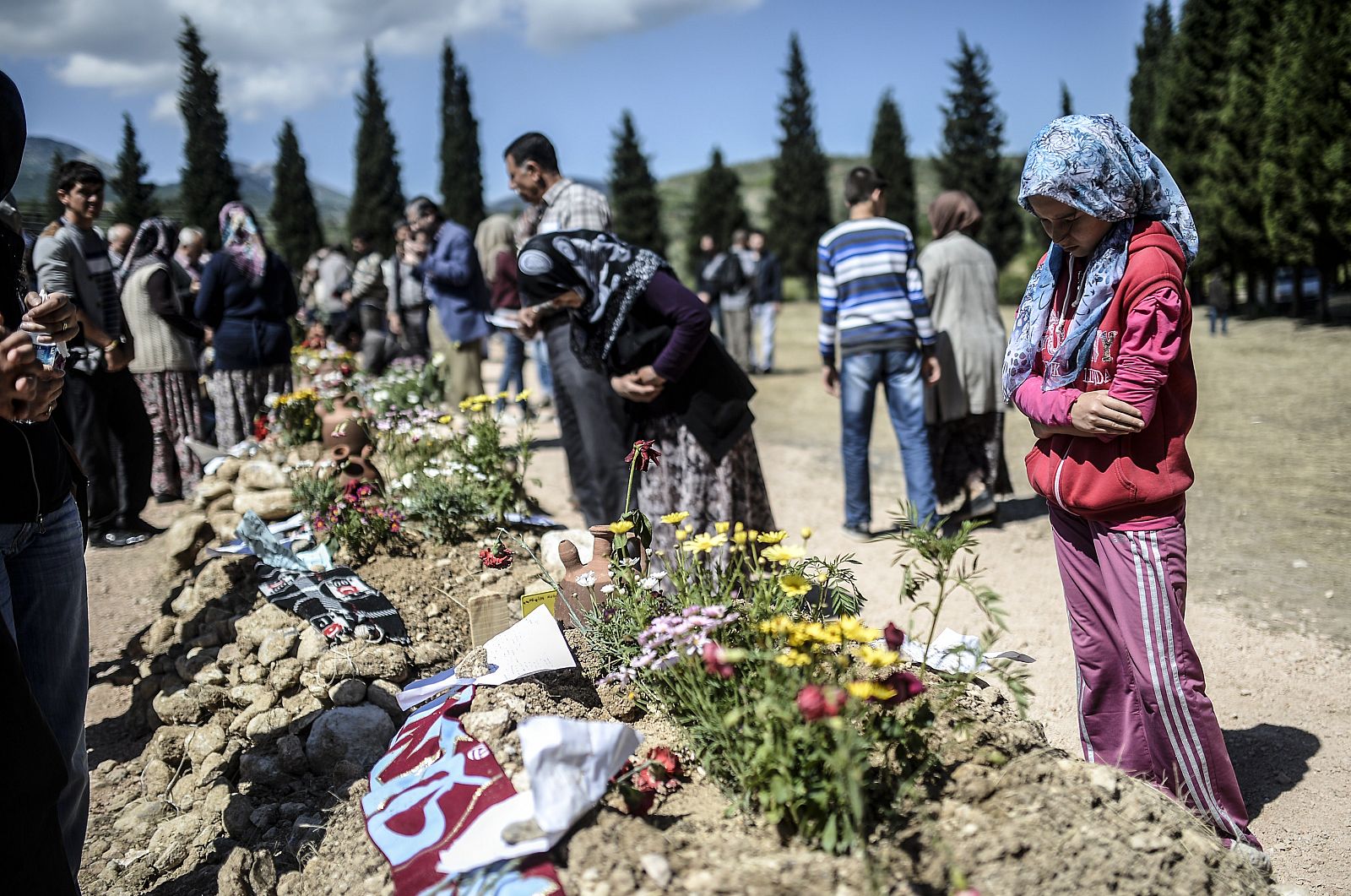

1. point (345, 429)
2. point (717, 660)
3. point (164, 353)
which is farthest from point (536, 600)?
point (164, 353)

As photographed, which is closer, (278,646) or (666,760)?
(666,760)

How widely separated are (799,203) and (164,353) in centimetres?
3501

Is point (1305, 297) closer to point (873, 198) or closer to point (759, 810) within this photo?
point (873, 198)

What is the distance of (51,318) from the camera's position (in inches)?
A: 94.0

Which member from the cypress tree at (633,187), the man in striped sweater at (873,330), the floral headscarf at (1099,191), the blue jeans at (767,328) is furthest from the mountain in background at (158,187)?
the cypress tree at (633,187)

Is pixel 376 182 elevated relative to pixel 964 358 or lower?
elevated

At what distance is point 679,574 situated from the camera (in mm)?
2518

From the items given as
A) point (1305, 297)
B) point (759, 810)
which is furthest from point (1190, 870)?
point (1305, 297)

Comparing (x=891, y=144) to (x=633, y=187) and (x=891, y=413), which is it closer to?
(x=633, y=187)

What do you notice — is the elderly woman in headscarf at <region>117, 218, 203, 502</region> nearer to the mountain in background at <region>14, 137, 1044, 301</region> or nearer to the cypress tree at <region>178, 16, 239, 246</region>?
the mountain in background at <region>14, 137, 1044, 301</region>

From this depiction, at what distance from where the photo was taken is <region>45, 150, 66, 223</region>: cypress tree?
5484 millimetres

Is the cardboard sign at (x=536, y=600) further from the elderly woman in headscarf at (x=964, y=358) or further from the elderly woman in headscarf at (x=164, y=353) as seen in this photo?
the elderly woman in headscarf at (x=164, y=353)

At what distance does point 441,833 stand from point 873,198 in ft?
14.0

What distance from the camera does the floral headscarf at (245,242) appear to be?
6555 mm
